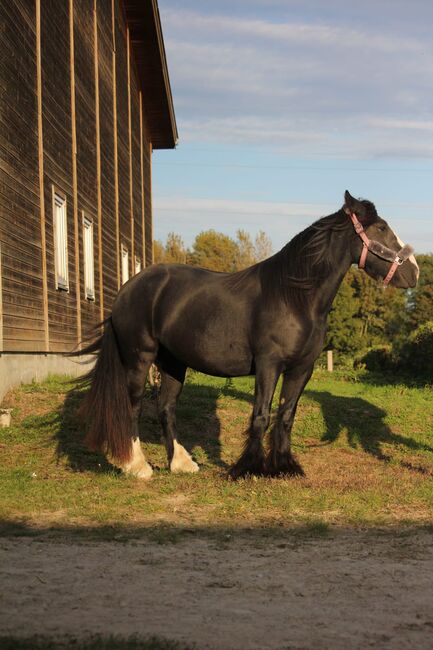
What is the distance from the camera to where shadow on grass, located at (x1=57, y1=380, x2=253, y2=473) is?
9.07 metres

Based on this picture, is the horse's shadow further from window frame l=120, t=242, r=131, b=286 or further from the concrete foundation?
window frame l=120, t=242, r=131, b=286

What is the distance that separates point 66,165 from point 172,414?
366 inches

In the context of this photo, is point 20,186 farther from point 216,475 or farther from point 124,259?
point 124,259

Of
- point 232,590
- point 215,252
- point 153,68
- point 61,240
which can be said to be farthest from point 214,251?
point 232,590

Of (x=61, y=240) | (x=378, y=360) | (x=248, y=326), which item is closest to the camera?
(x=248, y=326)

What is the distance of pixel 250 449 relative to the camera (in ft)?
24.6

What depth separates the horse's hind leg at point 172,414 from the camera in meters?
8.30

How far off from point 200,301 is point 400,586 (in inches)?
164

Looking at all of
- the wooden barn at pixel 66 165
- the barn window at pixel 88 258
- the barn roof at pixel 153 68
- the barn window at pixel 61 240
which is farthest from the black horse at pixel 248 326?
the barn roof at pixel 153 68

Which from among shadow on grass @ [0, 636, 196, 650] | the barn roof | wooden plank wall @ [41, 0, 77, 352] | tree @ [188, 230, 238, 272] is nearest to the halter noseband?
shadow on grass @ [0, 636, 196, 650]

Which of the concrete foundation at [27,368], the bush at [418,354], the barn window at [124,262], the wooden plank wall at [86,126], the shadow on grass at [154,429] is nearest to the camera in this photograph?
the shadow on grass at [154,429]

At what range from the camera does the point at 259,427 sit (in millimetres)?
7543

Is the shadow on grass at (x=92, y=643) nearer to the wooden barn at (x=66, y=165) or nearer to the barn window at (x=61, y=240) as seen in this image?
the wooden barn at (x=66, y=165)

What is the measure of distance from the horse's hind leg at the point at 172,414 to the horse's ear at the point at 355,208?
2381 mm
